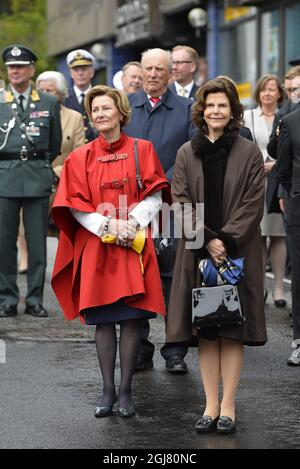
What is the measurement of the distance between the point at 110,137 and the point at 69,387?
5.58ft

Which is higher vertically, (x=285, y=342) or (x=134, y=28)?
(x=134, y=28)

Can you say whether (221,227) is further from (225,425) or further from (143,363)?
(143,363)

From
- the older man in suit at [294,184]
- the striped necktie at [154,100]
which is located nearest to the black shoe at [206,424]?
the older man in suit at [294,184]

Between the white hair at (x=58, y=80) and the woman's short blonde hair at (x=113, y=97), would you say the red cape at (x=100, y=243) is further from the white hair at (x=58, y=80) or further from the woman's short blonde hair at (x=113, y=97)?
the white hair at (x=58, y=80)

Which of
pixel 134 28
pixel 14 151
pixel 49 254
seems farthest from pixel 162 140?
pixel 134 28

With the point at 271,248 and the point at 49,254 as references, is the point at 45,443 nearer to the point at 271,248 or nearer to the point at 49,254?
the point at 271,248

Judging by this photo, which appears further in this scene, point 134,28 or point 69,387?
point 134,28

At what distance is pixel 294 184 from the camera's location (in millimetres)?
9047

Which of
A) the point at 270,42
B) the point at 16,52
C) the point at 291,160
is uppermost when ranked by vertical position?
the point at 270,42

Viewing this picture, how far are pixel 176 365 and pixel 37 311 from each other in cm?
286

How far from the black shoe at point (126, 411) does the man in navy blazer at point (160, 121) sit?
135 cm

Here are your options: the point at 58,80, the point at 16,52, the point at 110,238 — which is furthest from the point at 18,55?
the point at 110,238

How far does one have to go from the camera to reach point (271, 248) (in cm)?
1208
